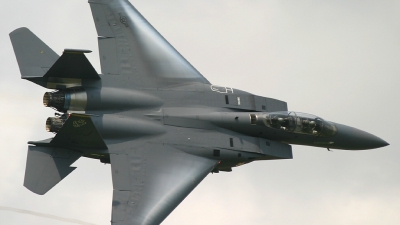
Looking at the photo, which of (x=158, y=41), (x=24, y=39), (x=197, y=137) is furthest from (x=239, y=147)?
(x=24, y=39)

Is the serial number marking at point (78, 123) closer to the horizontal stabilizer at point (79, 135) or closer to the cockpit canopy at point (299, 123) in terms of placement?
the horizontal stabilizer at point (79, 135)

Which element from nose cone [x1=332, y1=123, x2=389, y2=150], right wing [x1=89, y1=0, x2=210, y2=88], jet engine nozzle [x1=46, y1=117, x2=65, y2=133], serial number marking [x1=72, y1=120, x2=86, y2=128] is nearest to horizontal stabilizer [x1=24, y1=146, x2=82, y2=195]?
jet engine nozzle [x1=46, y1=117, x2=65, y2=133]

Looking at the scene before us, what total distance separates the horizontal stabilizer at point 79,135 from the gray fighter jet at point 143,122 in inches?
1.1

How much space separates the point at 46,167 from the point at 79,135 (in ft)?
4.22

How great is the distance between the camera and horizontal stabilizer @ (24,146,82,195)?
87.7ft

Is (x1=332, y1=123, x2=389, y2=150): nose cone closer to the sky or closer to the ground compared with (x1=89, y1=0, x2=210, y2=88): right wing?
closer to the ground

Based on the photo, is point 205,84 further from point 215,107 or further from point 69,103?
Result: point 69,103

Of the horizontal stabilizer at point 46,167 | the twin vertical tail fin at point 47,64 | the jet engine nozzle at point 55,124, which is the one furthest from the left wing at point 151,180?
the twin vertical tail fin at point 47,64

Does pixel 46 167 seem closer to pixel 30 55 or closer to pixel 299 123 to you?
pixel 30 55

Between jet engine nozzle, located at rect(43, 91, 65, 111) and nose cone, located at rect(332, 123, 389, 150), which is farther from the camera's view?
nose cone, located at rect(332, 123, 389, 150)

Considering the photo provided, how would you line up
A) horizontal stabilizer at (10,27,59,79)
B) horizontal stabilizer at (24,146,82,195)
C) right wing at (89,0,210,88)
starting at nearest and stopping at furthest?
1. horizontal stabilizer at (24,146,82,195)
2. horizontal stabilizer at (10,27,59,79)
3. right wing at (89,0,210,88)

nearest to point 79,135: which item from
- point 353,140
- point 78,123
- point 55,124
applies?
point 78,123

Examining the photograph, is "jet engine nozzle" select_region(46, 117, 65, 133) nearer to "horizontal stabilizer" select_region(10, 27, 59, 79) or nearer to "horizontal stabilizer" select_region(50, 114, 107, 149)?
"horizontal stabilizer" select_region(50, 114, 107, 149)

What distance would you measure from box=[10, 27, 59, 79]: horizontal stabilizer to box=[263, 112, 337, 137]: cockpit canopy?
6.61 metres
